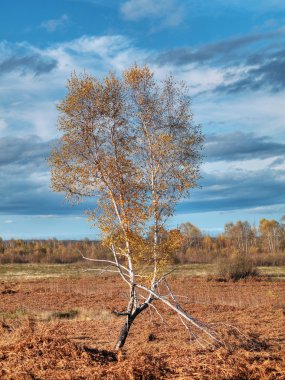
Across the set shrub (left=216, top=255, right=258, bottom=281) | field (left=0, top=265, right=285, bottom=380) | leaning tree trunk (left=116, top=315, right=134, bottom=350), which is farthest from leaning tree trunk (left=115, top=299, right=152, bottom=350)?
shrub (left=216, top=255, right=258, bottom=281)

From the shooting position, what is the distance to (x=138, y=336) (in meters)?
16.0

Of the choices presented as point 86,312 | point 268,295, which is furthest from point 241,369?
point 268,295

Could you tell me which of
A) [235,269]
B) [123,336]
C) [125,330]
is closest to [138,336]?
[125,330]

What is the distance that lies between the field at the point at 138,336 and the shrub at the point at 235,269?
9.83ft

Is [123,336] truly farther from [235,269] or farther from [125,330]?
[235,269]

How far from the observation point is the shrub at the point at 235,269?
3962 cm

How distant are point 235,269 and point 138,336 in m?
25.0

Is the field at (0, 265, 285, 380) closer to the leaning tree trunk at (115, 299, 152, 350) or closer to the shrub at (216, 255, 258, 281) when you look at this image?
the leaning tree trunk at (115, 299, 152, 350)

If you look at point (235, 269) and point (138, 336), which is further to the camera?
point (235, 269)

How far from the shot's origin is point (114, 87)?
14.9 meters

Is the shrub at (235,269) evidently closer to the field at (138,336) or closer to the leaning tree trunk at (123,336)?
the field at (138,336)

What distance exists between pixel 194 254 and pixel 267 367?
58748 millimetres

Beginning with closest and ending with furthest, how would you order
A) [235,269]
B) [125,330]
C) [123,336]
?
[123,336], [125,330], [235,269]

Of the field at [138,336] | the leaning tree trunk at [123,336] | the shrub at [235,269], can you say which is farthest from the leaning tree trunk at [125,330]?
the shrub at [235,269]
